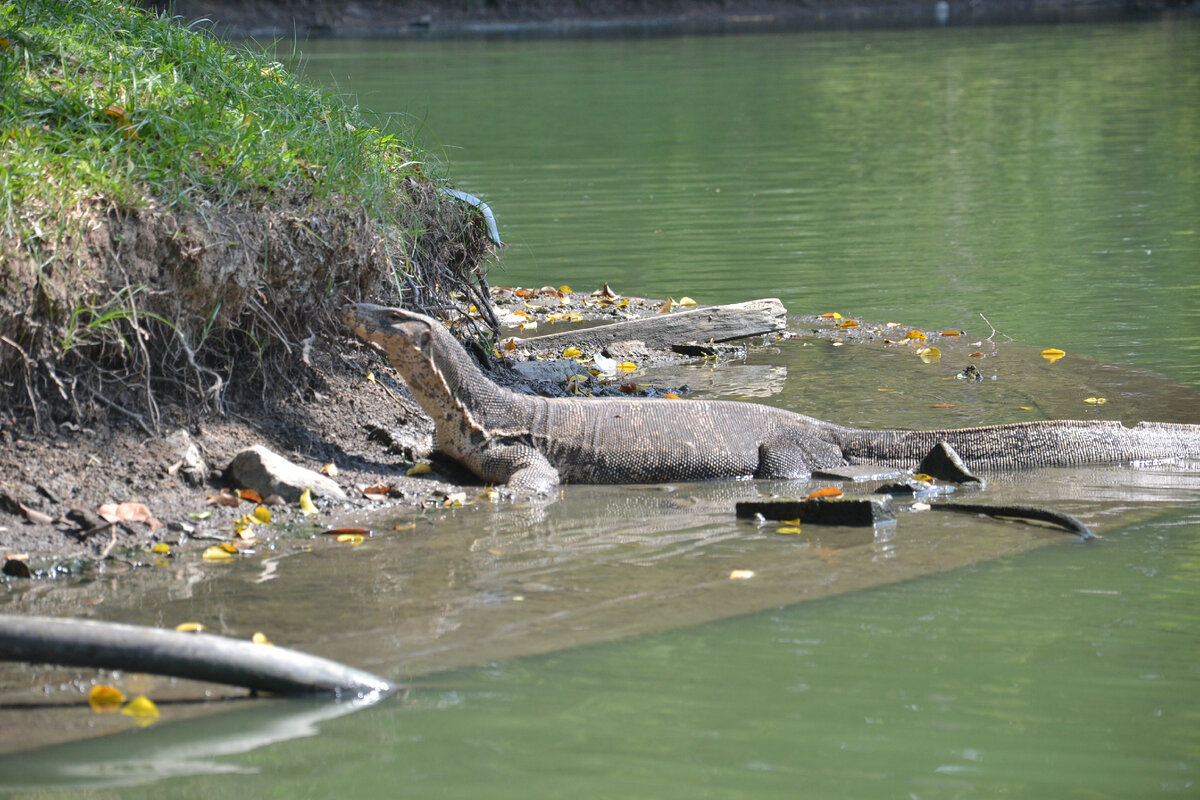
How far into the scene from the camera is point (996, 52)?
36.3 metres

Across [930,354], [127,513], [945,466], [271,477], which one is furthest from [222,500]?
[930,354]

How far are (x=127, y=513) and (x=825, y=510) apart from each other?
3145mm

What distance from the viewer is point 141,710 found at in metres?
4.19

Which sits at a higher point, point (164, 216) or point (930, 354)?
point (164, 216)

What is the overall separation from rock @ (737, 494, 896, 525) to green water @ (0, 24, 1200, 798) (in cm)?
23

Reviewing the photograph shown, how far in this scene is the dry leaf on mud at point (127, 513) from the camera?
5863 mm

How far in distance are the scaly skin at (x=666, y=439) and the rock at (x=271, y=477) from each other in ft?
3.00

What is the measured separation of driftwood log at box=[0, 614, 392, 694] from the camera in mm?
4086

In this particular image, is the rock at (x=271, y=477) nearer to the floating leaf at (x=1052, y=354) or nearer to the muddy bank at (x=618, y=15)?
the floating leaf at (x=1052, y=354)

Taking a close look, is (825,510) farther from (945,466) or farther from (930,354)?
(930,354)

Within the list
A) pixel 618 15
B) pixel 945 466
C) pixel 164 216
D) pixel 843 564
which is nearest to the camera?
pixel 843 564

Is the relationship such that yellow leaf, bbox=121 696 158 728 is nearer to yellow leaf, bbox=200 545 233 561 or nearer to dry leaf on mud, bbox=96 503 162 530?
yellow leaf, bbox=200 545 233 561

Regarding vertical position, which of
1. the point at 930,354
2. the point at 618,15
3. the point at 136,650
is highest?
the point at 618,15

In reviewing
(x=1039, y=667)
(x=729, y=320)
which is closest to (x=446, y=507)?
(x=1039, y=667)
